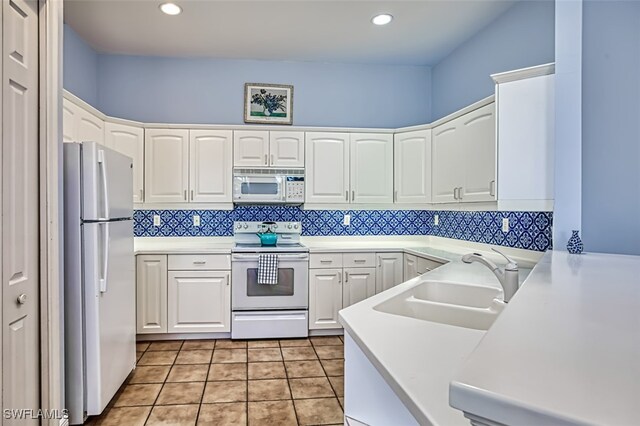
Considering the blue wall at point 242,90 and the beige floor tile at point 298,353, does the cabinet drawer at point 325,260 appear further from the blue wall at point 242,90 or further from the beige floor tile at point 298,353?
the blue wall at point 242,90

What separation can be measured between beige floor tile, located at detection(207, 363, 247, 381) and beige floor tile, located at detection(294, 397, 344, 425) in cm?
60

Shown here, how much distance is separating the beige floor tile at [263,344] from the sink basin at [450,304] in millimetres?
2066

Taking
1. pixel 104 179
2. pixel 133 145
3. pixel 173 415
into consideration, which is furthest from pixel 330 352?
pixel 133 145

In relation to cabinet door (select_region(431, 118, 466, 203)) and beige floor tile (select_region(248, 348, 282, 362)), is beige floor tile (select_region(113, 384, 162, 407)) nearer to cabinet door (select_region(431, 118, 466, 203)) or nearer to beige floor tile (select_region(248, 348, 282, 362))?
beige floor tile (select_region(248, 348, 282, 362))

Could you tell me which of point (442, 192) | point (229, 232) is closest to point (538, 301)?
point (442, 192)

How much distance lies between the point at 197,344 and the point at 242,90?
8.84 feet

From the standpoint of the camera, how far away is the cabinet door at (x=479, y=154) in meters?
2.78

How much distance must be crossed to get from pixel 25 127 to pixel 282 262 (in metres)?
2.33

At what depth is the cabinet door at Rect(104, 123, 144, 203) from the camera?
11.9 ft

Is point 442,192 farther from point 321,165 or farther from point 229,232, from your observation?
point 229,232

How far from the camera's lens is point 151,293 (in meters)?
3.58

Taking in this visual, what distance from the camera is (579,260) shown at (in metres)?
1.75

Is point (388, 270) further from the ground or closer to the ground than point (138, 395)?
further from the ground

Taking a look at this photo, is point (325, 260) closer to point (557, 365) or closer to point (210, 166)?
point (210, 166)
